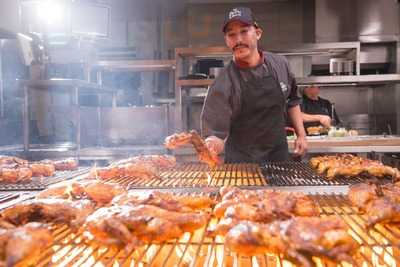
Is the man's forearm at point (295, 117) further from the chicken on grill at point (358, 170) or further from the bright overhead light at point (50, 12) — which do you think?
the bright overhead light at point (50, 12)

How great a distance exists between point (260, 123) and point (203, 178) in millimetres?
1636

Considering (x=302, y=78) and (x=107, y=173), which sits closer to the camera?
(x=107, y=173)

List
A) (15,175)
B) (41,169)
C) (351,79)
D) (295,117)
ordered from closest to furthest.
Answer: (15,175)
(41,169)
(295,117)
(351,79)

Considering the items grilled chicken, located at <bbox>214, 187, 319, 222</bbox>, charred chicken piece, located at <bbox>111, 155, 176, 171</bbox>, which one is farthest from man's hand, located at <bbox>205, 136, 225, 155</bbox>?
grilled chicken, located at <bbox>214, 187, 319, 222</bbox>

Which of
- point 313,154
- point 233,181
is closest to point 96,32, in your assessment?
point 313,154

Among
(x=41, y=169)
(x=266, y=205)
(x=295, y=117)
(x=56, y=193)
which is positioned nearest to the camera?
(x=266, y=205)

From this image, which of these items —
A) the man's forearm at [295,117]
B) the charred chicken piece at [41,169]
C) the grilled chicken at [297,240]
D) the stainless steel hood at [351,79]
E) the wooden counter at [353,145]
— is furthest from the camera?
the stainless steel hood at [351,79]

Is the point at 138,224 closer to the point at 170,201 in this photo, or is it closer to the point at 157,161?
the point at 170,201

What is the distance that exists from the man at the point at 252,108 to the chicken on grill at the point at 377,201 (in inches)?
84.9

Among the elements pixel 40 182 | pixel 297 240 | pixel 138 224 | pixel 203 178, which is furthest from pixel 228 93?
pixel 297 240

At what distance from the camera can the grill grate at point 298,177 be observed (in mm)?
2863

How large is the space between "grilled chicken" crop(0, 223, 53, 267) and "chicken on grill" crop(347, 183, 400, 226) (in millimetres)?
1414

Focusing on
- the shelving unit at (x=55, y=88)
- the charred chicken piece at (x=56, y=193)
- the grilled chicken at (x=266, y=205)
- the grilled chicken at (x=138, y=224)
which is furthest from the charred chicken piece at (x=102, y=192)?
the shelving unit at (x=55, y=88)

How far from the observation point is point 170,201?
2.15 m
